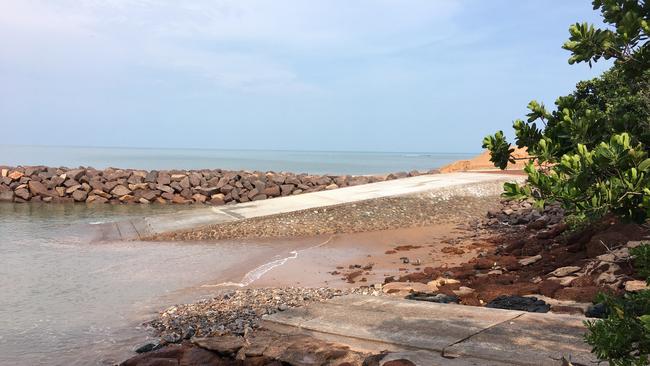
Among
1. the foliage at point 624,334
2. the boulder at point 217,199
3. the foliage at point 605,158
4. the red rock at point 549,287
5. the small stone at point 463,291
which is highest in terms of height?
the foliage at point 605,158

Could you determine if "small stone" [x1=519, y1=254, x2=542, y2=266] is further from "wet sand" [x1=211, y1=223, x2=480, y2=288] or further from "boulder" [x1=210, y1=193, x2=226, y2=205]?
"boulder" [x1=210, y1=193, x2=226, y2=205]

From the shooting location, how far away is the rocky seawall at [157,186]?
86.6 feet

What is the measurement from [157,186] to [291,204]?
11.6m

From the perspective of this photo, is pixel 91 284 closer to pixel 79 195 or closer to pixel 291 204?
pixel 291 204

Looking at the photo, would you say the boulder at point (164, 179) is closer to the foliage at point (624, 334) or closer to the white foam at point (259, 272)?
the white foam at point (259, 272)

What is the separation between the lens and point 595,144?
2883 mm

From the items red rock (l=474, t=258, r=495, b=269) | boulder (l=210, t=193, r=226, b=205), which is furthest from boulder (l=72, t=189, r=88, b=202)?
red rock (l=474, t=258, r=495, b=269)

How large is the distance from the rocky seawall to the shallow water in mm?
8812

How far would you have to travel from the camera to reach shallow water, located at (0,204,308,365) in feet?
21.4

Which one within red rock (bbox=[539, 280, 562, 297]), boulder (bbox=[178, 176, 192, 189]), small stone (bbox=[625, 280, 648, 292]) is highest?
small stone (bbox=[625, 280, 648, 292])

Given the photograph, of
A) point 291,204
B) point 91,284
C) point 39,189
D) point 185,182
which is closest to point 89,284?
point 91,284

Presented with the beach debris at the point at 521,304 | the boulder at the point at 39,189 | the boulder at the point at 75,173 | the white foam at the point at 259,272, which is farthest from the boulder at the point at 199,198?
the beach debris at the point at 521,304

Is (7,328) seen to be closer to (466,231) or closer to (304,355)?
(304,355)

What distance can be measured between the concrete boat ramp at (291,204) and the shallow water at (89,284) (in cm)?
106
